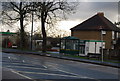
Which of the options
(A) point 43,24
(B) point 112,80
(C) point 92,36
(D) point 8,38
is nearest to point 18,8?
(A) point 43,24

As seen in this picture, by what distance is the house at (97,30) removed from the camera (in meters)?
57.7

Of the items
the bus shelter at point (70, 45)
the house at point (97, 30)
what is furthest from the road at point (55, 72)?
the house at point (97, 30)

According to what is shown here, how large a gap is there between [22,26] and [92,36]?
17.3m

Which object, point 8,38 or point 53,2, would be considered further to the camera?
point 8,38

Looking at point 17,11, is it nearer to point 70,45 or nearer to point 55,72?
point 70,45

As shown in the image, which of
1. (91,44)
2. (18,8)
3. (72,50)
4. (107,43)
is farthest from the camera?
(107,43)

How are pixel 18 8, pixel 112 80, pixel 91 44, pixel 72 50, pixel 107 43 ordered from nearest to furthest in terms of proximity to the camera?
pixel 112 80 < pixel 72 50 < pixel 91 44 < pixel 18 8 < pixel 107 43

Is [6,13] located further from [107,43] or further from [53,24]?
[107,43]

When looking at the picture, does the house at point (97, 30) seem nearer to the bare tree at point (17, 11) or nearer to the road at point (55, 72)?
the bare tree at point (17, 11)

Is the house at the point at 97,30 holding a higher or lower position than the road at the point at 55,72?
higher

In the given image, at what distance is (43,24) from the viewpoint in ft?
149

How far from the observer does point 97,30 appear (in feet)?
190

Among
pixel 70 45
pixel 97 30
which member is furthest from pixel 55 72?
pixel 97 30

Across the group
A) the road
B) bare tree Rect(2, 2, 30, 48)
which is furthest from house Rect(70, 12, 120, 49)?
the road
